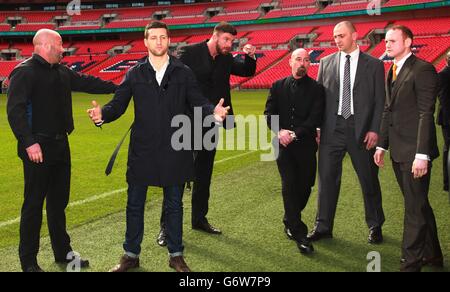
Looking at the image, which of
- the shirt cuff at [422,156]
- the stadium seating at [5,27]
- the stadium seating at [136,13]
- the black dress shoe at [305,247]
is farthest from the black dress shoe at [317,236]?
the stadium seating at [5,27]

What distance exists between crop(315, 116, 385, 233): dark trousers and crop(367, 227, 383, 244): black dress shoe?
7 cm

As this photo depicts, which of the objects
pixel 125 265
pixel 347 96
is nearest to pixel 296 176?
pixel 347 96

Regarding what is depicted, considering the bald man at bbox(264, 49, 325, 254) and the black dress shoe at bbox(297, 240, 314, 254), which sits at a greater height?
the bald man at bbox(264, 49, 325, 254)

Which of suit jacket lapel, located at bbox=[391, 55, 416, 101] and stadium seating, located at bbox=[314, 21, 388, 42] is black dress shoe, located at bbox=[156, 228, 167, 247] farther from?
stadium seating, located at bbox=[314, 21, 388, 42]

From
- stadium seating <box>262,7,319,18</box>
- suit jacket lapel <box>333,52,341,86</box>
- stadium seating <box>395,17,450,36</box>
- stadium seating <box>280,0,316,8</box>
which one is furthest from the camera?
stadium seating <box>280,0,316,8</box>

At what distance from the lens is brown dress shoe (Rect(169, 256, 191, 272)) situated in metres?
3.91

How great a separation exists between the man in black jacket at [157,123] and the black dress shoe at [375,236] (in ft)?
6.35

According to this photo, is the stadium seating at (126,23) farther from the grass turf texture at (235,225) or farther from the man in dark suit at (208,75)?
the man in dark suit at (208,75)

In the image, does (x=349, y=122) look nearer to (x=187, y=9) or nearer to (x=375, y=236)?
(x=375, y=236)

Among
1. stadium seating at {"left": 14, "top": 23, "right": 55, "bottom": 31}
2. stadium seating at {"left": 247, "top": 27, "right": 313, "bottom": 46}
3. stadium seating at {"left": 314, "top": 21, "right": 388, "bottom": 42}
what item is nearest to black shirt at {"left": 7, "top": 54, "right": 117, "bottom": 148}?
stadium seating at {"left": 314, "top": 21, "right": 388, "bottom": 42}

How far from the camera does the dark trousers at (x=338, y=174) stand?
4.75 meters

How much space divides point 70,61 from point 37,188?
163 feet

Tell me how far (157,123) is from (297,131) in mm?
1452

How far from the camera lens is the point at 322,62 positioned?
16.2 ft
